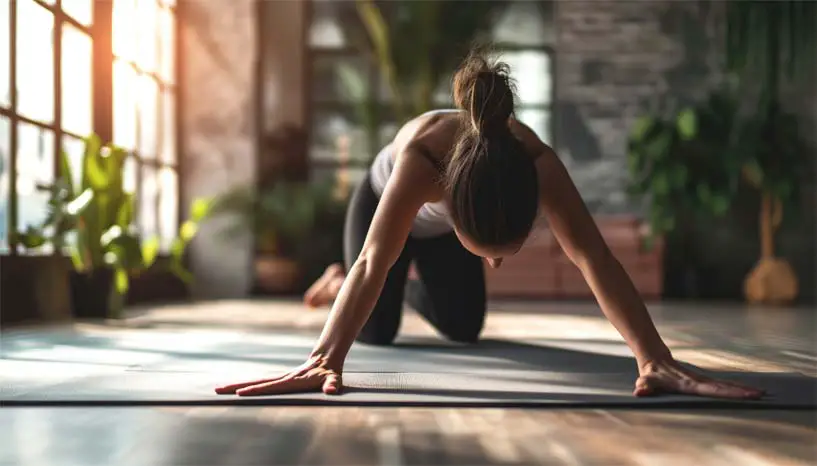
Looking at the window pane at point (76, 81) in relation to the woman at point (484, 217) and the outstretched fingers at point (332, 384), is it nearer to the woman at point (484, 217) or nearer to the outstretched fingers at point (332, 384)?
the woman at point (484, 217)

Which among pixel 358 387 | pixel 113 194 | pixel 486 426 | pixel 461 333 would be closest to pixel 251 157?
pixel 113 194

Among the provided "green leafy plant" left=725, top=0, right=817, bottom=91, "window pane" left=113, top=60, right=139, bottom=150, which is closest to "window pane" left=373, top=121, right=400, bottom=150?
"window pane" left=113, top=60, right=139, bottom=150

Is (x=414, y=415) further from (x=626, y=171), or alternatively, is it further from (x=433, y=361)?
(x=626, y=171)

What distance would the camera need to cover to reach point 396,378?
2.18 meters

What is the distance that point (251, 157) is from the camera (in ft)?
22.1

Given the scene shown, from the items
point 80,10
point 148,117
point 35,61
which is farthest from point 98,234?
point 148,117

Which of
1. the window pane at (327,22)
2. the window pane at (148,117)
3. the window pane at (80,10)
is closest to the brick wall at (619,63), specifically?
the window pane at (327,22)

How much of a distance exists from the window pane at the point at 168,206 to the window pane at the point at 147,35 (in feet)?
2.51

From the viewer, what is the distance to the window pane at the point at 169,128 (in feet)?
21.0

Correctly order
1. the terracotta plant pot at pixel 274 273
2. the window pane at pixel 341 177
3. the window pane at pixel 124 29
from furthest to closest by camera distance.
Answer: the window pane at pixel 341 177 → the terracotta plant pot at pixel 274 273 → the window pane at pixel 124 29

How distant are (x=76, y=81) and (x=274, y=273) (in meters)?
2.31

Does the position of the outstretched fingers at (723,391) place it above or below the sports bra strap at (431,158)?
below

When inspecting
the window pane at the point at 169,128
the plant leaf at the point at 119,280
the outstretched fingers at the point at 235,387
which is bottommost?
the outstretched fingers at the point at 235,387

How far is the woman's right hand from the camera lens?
6.06ft
